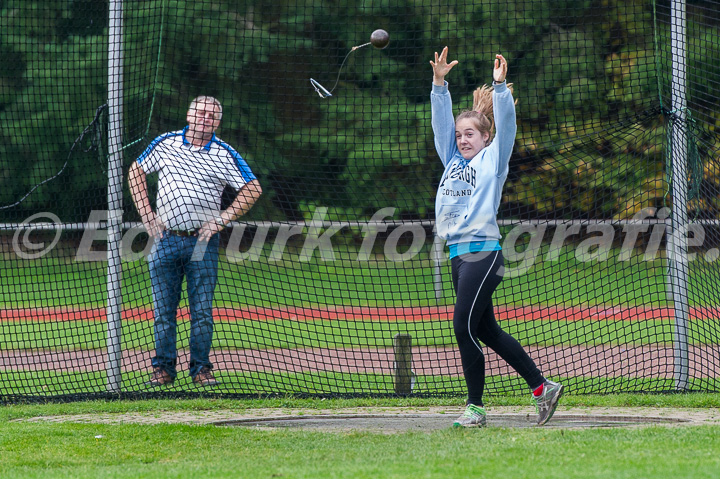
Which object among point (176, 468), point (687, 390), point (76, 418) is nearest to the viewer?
point (176, 468)

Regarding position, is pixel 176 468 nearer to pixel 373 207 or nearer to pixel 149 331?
pixel 149 331

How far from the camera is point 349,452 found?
4199 mm

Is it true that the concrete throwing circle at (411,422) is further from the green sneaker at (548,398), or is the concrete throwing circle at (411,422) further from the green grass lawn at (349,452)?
the green grass lawn at (349,452)

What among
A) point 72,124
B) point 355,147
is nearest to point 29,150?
point 72,124

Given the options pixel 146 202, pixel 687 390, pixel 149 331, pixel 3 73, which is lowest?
pixel 149 331

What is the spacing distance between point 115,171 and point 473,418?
3559 mm

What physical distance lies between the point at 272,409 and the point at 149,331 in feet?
15.9

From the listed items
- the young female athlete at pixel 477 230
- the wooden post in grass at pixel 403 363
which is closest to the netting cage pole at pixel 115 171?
the wooden post in grass at pixel 403 363

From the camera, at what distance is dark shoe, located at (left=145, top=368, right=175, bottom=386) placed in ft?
21.9

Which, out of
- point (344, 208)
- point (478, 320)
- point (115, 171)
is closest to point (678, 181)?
point (478, 320)

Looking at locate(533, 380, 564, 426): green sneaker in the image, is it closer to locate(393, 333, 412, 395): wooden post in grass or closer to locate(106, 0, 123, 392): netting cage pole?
locate(393, 333, 412, 395): wooden post in grass

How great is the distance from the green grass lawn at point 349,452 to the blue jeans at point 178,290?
4.97 feet

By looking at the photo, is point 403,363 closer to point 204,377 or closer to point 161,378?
point 204,377

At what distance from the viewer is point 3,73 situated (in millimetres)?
18688
